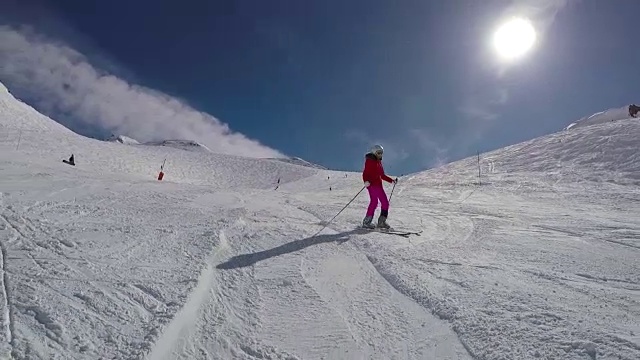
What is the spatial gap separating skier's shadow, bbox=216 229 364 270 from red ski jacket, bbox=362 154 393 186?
166 cm

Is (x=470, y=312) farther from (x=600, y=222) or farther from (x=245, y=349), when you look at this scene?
(x=600, y=222)

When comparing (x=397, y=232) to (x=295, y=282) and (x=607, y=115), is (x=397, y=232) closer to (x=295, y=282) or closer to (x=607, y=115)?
(x=295, y=282)

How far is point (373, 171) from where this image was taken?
32.2 ft

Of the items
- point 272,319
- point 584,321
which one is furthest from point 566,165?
point 272,319

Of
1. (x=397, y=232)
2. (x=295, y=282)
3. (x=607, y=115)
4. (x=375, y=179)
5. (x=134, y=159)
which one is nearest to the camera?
(x=295, y=282)

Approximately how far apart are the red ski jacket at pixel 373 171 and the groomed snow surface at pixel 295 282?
1203 millimetres

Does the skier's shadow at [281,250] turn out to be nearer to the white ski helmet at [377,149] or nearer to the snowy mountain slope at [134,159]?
the white ski helmet at [377,149]

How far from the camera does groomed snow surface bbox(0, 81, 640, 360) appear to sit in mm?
3531

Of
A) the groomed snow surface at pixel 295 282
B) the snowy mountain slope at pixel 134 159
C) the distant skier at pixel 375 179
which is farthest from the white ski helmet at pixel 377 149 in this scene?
the snowy mountain slope at pixel 134 159

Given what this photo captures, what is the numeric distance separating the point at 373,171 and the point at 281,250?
13.0ft

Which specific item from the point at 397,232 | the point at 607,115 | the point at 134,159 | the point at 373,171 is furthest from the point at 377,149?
the point at 607,115

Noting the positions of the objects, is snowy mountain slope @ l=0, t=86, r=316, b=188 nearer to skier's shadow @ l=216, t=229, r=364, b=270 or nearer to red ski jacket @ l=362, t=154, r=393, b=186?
red ski jacket @ l=362, t=154, r=393, b=186

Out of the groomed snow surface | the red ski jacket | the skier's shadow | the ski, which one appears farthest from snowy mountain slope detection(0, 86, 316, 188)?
the skier's shadow

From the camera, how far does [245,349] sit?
11.5 feet
